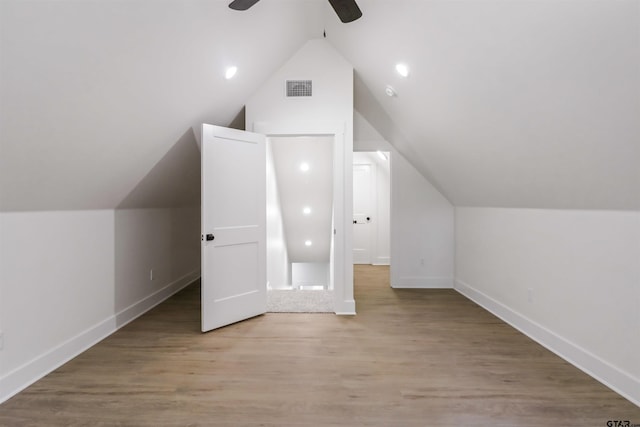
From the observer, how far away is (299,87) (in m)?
3.54

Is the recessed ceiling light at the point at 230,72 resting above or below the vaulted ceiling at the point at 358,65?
above

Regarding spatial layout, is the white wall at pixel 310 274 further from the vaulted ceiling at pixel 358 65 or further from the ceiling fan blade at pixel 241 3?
the ceiling fan blade at pixel 241 3

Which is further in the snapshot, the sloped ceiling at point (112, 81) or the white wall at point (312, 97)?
the white wall at point (312, 97)

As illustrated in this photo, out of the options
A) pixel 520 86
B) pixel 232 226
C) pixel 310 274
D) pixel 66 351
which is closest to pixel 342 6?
pixel 520 86

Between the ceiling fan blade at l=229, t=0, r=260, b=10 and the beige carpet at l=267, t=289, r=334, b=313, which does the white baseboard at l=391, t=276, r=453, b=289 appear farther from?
the ceiling fan blade at l=229, t=0, r=260, b=10

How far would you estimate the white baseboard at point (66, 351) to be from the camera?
202cm

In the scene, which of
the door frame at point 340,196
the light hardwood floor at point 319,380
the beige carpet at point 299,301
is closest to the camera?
the light hardwood floor at point 319,380

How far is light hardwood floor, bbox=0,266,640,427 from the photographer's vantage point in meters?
1.83

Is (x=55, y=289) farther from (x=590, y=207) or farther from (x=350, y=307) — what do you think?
(x=590, y=207)

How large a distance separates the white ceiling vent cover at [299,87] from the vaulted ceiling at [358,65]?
26 cm

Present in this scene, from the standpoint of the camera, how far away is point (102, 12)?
5.12 ft

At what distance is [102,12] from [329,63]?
94.6 inches

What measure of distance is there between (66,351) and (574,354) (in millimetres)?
3886

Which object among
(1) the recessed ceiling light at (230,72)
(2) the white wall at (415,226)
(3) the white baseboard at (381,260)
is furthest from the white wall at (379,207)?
(1) the recessed ceiling light at (230,72)
